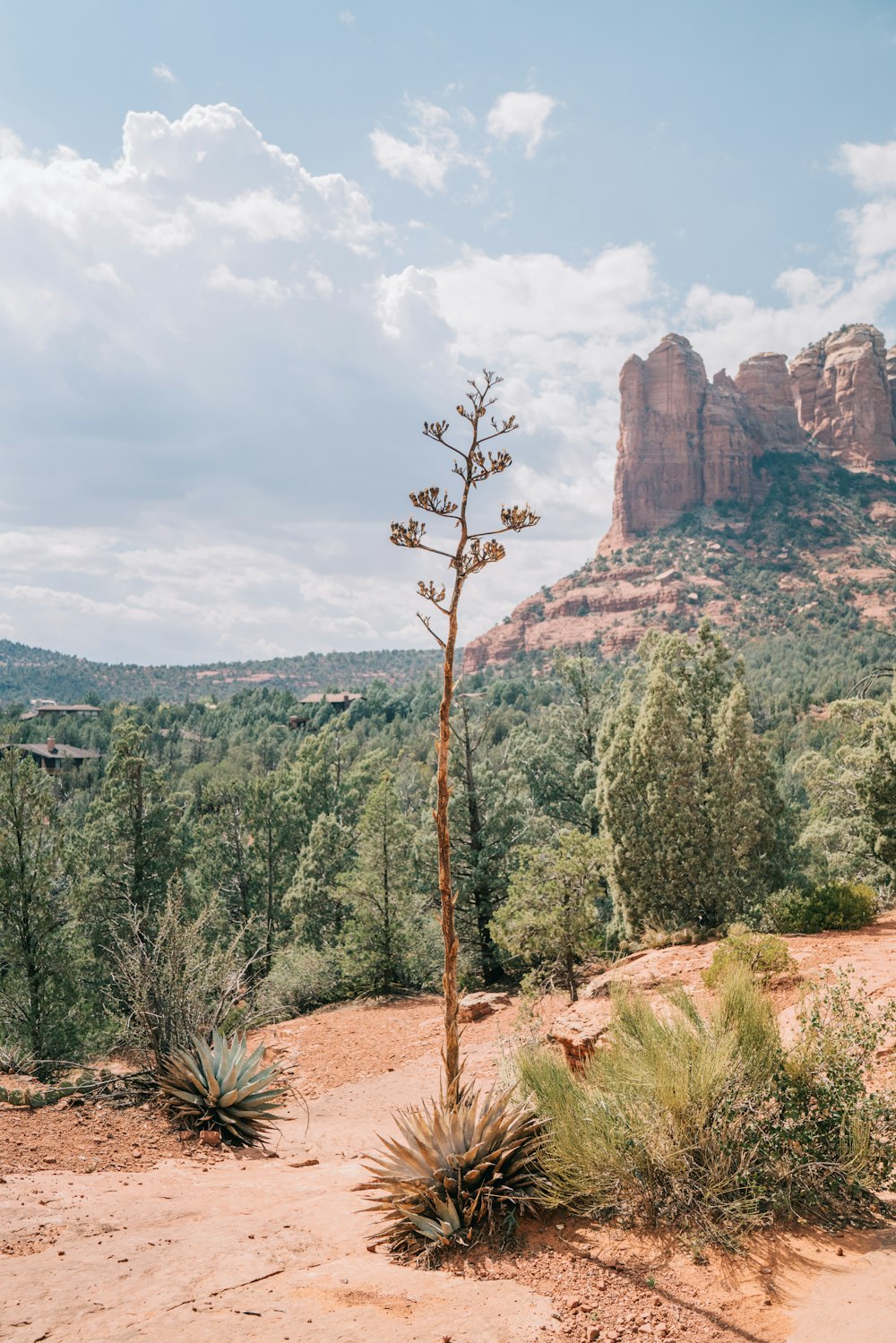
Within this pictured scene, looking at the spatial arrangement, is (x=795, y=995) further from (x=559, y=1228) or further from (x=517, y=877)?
(x=517, y=877)

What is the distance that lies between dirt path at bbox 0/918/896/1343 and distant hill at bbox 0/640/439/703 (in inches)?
5914

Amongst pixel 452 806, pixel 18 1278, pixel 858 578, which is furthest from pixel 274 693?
pixel 18 1278

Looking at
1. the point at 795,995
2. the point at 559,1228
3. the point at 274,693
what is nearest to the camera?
the point at 559,1228

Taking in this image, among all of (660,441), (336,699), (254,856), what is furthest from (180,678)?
(254,856)

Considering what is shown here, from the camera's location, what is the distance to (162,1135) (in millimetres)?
7762

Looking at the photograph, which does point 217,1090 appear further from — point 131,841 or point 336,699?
point 336,699

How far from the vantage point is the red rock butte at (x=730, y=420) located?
130m

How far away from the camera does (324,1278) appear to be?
15.0 ft

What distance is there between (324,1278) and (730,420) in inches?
5768

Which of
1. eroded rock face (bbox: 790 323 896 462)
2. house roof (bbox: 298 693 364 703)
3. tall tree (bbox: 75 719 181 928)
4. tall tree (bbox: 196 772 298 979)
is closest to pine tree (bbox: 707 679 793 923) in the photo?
tall tree (bbox: 75 719 181 928)

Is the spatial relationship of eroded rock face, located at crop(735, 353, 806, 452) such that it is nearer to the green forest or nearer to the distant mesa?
the distant mesa

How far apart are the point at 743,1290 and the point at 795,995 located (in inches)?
206

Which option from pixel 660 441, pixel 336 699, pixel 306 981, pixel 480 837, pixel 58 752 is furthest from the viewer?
pixel 660 441

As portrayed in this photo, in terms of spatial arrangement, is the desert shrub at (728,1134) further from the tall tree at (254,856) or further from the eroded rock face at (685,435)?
the eroded rock face at (685,435)
